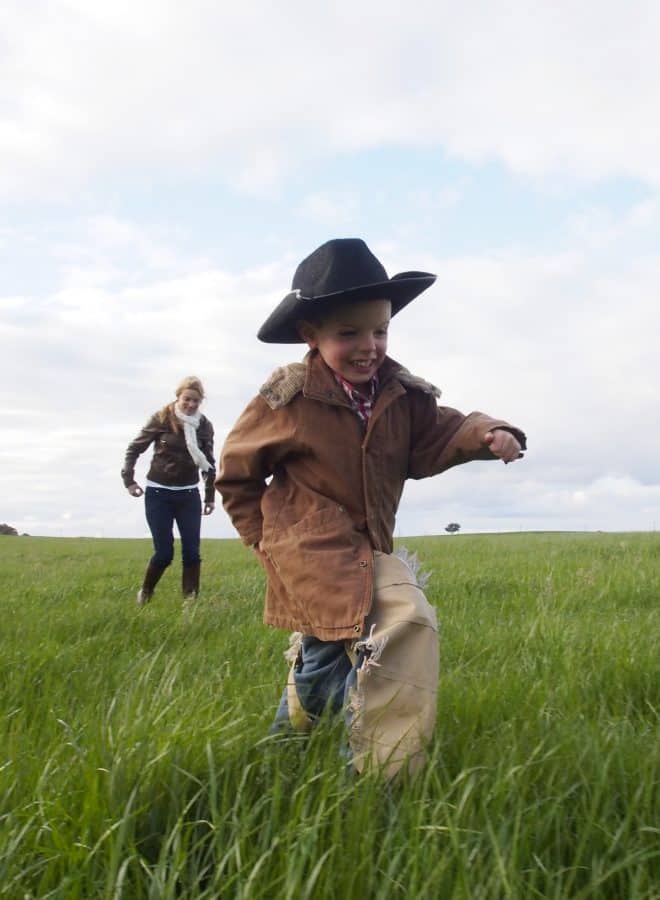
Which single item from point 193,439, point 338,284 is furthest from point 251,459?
point 193,439

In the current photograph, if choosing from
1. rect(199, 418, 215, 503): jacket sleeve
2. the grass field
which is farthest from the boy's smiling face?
rect(199, 418, 215, 503): jacket sleeve

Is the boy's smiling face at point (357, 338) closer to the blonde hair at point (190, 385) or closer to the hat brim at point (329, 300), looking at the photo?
the hat brim at point (329, 300)

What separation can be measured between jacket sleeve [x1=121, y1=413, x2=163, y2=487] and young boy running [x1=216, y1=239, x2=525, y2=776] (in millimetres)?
5788

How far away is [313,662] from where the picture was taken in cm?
339

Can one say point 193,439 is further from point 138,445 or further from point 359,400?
point 359,400

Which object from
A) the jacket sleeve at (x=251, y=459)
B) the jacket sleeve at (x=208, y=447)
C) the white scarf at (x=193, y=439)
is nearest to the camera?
the jacket sleeve at (x=251, y=459)

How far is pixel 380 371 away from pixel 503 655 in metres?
1.92

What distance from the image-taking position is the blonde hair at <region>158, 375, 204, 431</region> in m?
9.20

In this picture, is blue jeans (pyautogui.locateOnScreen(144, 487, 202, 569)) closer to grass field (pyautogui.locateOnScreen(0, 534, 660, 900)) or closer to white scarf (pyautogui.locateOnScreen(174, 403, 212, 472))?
white scarf (pyautogui.locateOnScreen(174, 403, 212, 472))

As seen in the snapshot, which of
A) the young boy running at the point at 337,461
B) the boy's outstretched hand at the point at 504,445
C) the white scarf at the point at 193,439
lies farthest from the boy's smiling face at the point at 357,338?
the white scarf at the point at 193,439

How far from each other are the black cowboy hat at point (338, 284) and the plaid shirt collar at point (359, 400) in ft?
0.96

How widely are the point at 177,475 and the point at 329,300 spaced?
600 cm

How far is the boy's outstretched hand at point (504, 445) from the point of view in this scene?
131 inches

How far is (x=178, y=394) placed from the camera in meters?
9.33
